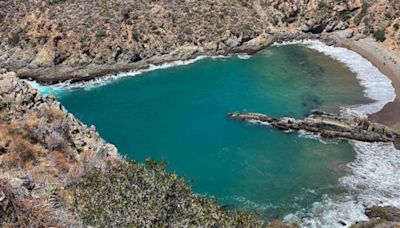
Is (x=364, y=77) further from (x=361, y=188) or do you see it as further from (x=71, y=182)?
(x=71, y=182)

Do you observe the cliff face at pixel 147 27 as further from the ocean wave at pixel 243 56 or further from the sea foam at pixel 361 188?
the sea foam at pixel 361 188

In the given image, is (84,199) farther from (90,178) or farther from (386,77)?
(386,77)

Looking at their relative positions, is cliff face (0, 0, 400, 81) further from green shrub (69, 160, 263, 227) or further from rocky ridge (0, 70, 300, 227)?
green shrub (69, 160, 263, 227)

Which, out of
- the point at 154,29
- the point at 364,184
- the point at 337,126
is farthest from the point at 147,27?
the point at 364,184

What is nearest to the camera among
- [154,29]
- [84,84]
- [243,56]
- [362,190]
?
[362,190]

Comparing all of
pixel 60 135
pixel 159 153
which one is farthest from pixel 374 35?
pixel 60 135
